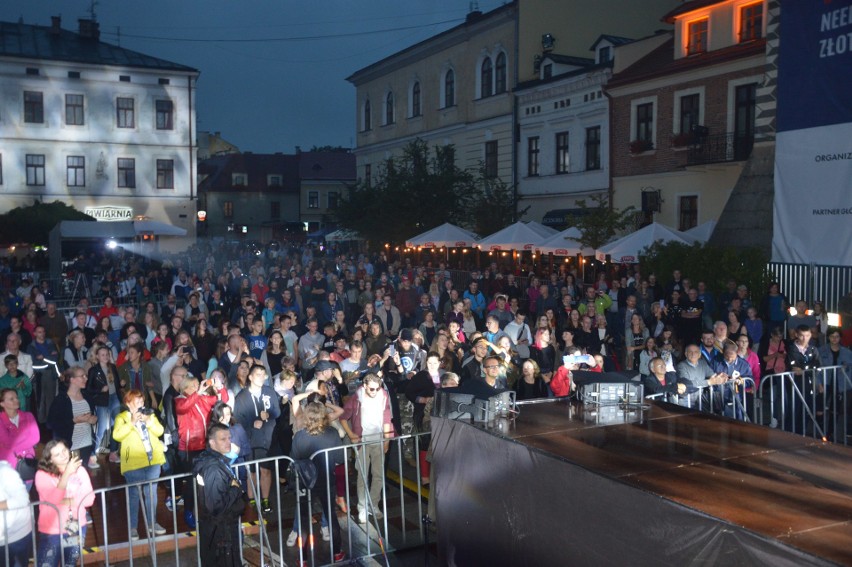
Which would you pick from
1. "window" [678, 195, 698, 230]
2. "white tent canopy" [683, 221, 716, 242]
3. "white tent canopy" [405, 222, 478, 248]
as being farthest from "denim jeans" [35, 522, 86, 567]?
"window" [678, 195, 698, 230]

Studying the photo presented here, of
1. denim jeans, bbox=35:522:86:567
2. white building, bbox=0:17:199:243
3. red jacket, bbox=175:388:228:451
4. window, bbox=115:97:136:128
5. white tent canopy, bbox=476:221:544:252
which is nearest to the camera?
denim jeans, bbox=35:522:86:567

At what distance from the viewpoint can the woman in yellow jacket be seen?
26.0 feet

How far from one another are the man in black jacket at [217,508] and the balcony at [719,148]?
20454 millimetres

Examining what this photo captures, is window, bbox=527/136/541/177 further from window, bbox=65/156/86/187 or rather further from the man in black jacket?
the man in black jacket

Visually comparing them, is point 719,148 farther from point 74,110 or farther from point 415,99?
point 74,110

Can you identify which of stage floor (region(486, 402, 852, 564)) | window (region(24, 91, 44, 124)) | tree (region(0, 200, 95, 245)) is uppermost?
window (region(24, 91, 44, 124))

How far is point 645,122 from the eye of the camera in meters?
27.3

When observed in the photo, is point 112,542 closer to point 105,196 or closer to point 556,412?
point 556,412

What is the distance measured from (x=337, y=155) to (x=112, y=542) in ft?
235

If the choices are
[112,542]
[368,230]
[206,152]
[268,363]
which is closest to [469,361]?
[268,363]

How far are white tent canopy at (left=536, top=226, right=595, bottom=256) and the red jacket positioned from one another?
1523cm

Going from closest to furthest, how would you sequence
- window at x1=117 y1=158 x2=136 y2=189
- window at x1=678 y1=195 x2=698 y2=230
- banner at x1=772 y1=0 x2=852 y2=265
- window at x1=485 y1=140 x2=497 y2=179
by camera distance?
1. banner at x1=772 y1=0 x2=852 y2=265
2. window at x1=678 y1=195 x2=698 y2=230
3. window at x1=485 y1=140 x2=497 y2=179
4. window at x1=117 y1=158 x2=136 y2=189

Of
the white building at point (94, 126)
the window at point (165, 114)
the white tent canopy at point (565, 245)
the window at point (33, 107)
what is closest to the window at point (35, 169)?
the white building at point (94, 126)

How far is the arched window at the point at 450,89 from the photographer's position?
38.5 meters
